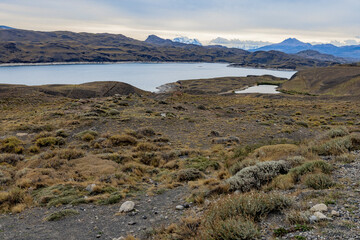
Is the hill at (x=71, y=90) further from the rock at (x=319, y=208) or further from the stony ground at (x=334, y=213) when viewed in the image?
the rock at (x=319, y=208)

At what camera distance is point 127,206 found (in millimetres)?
6875

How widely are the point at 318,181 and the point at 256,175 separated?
177cm

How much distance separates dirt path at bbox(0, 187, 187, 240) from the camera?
18.7 feet

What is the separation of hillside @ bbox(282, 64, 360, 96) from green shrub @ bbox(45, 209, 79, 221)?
73.6 meters

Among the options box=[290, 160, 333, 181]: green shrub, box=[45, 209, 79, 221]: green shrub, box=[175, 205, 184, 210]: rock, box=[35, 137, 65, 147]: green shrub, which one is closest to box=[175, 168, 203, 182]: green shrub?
box=[175, 205, 184, 210]: rock

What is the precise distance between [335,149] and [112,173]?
30.9 ft

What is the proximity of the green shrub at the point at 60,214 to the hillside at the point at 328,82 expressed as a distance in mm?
73638

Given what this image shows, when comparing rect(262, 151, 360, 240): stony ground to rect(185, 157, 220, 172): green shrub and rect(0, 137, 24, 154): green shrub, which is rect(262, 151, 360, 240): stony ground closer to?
rect(185, 157, 220, 172): green shrub

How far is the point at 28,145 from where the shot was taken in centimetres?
1473

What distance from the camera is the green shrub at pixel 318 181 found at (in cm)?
590

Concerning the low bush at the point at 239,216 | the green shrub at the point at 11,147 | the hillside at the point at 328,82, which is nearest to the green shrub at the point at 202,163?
the low bush at the point at 239,216

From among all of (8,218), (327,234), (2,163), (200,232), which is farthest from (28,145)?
(327,234)

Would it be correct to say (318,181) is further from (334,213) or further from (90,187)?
(90,187)

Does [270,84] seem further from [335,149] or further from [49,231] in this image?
[49,231]
